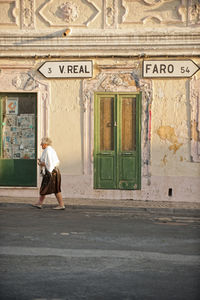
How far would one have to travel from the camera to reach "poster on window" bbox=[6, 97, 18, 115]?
18188mm

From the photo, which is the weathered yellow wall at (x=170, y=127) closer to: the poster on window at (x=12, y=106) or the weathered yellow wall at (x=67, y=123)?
the weathered yellow wall at (x=67, y=123)

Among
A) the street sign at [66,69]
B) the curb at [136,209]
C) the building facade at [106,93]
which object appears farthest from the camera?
the street sign at [66,69]

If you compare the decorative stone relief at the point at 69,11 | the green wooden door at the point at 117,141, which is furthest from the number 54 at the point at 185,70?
the decorative stone relief at the point at 69,11

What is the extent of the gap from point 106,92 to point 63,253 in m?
9.82

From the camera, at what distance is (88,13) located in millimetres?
17891

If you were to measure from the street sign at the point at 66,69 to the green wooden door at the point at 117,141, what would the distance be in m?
0.75

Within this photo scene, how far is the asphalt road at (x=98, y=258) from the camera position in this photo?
6.36 m

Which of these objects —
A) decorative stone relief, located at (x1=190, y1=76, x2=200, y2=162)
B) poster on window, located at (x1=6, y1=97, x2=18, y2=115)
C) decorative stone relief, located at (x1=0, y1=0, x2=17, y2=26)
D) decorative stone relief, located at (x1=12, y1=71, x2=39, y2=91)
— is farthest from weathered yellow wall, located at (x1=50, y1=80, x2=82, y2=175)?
decorative stone relief, located at (x1=190, y1=76, x2=200, y2=162)

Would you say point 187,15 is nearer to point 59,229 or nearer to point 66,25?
point 66,25

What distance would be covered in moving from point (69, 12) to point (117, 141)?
3.80 metres

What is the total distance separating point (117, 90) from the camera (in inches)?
698

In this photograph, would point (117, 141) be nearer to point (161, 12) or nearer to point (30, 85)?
point (30, 85)

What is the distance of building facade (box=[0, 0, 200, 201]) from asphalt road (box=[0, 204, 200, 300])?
4.78 m

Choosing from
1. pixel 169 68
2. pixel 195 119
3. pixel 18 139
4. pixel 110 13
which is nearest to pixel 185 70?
pixel 169 68
